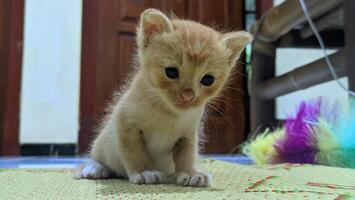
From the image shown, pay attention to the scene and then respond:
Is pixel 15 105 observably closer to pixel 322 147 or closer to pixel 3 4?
pixel 3 4

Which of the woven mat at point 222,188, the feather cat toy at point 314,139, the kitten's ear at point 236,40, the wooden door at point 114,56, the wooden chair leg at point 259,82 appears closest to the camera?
the woven mat at point 222,188

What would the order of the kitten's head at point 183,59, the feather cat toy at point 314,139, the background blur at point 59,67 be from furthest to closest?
the background blur at point 59,67, the feather cat toy at point 314,139, the kitten's head at point 183,59

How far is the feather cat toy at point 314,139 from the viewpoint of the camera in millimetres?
1177

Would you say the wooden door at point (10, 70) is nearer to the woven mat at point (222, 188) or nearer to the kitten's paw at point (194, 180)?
the woven mat at point (222, 188)

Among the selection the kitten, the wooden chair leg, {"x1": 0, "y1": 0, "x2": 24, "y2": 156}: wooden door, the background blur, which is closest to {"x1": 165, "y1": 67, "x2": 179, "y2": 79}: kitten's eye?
the kitten

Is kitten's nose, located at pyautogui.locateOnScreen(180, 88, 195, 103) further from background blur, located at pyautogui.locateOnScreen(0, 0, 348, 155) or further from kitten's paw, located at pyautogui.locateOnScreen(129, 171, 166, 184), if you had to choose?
background blur, located at pyautogui.locateOnScreen(0, 0, 348, 155)

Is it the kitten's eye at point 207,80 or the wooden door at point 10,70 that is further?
the wooden door at point 10,70

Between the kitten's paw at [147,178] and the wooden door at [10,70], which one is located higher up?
the wooden door at [10,70]

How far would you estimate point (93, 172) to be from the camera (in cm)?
97

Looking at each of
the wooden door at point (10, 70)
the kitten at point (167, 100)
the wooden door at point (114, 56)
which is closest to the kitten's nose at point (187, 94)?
the kitten at point (167, 100)

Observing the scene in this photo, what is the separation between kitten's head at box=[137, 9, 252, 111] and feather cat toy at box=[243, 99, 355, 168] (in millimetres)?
440

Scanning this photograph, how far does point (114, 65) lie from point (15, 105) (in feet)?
1.89

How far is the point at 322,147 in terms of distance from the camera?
1235mm

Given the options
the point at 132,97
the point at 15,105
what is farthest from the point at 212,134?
the point at 132,97
